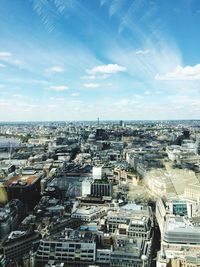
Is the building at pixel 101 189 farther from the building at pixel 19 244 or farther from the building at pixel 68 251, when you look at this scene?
the building at pixel 68 251

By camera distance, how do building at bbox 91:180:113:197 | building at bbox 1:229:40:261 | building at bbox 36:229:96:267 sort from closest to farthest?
building at bbox 36:229:96:267, building at bbox 1:229:40:261, building at bbox 91:180:113:197

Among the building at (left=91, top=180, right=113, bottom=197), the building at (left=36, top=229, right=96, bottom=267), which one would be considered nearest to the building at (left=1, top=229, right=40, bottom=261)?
the building at (left=36, top=229, right=96, bottom=267)

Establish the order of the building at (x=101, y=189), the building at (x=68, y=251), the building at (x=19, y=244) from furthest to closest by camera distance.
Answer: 1. the building at (x=101, y=189)
2. the building at (x=19, y=244)
3. the building at (x=68, y=251)

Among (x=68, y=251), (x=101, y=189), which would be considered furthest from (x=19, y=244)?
(x=101, y=189)

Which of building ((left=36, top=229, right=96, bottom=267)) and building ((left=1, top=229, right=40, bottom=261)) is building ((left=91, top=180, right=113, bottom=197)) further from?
building ((left=36, top=229, right=96, bottom=267))

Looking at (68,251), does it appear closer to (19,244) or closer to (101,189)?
(19,244)

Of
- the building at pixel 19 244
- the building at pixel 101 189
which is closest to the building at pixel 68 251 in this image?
the building at pixel 19 244

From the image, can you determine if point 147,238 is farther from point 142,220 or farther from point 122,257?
point 122,257

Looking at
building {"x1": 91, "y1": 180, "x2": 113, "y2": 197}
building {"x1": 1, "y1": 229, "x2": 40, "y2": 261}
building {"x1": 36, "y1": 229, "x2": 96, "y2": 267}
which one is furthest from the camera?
building {"x1": 91, "y1": 180, "x2": 113, "y2": 197}

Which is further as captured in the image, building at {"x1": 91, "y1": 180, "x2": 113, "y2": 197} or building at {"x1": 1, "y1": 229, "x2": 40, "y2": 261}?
building at {"x1": 91, "y1": 180, "x2": 113, "y2": 197}

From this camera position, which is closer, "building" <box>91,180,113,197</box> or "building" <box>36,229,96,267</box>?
"building" <box>36,229,96,267</box>

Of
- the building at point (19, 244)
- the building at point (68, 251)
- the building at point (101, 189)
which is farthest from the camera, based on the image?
the building at point (101, 189)
